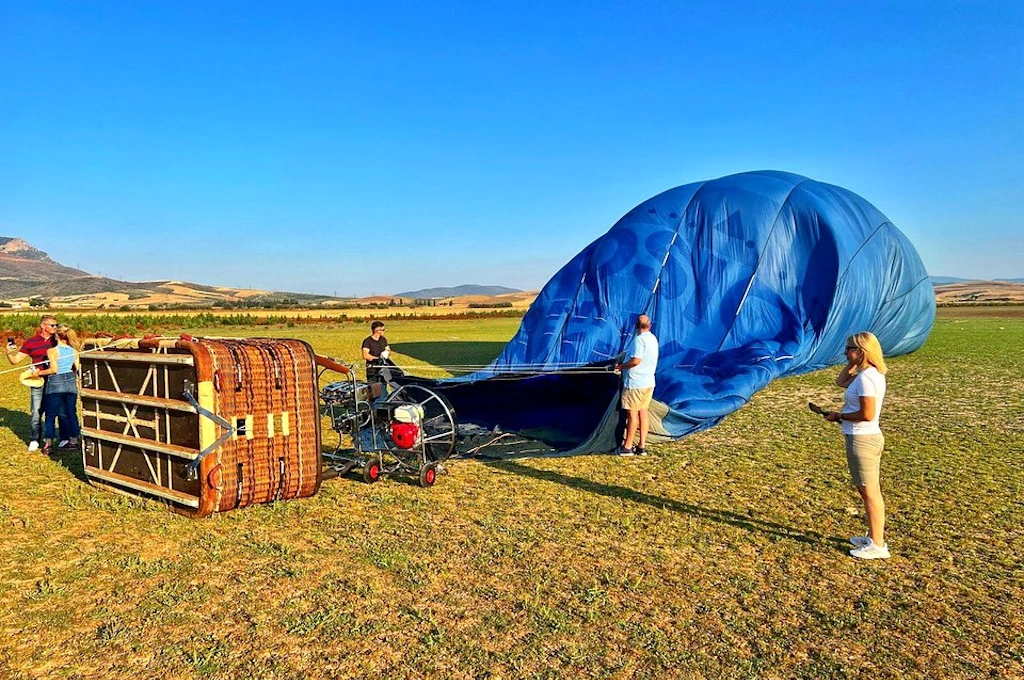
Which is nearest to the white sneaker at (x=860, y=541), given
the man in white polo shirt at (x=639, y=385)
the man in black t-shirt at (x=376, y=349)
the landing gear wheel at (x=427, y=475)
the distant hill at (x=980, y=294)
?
the man in white polo shirt at (x=639, y=385)

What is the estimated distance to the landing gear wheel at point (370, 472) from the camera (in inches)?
267

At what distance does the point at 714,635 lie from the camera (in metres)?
3.86

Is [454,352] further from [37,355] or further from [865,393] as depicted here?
[865,393]

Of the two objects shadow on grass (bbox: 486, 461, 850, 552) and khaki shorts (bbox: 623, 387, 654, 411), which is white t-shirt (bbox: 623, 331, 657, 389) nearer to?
khaki shorts (bbox: 623, 387, 654, 411)

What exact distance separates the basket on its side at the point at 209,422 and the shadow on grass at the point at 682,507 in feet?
7.11

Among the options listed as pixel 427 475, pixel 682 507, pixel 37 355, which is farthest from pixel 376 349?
pixel 682 507

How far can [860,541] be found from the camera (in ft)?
16.5

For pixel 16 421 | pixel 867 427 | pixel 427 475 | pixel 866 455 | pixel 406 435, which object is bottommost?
pixel 16 421

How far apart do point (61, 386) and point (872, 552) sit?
26.4 feet

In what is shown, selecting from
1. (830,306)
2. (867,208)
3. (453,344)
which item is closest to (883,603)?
(830,306)

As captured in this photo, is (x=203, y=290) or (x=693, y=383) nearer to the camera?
(x=693, y=383)

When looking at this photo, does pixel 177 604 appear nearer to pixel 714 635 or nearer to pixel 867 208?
pixel 714 635

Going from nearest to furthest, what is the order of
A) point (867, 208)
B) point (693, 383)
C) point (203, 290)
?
1. point (693, 383)
2. point (867, 208)
3. point (203, 290)

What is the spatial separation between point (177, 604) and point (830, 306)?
10.9 m
